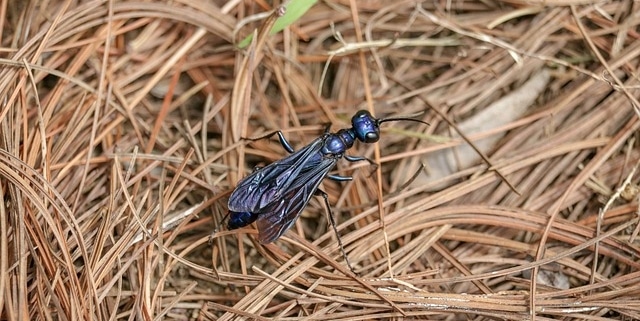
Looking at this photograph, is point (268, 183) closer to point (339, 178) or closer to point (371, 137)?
point (339, 178)

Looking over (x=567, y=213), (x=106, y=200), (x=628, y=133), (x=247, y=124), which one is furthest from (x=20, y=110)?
(x=628, y=133)

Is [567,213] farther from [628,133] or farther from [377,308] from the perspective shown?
[377,308]

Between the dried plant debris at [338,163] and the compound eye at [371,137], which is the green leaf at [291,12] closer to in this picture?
the dried plant debris at [338,163]

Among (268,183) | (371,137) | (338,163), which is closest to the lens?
(268,183)

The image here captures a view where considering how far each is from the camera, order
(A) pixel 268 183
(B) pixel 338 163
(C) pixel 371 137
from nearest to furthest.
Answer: (A) pixel 268 183, (C) pixel 371 137, (B) pixel 338 163

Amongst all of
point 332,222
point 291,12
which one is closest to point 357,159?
point 332,222

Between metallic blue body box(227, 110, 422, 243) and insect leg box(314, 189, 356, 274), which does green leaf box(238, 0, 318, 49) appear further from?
insect leg box(314, 189, 356, 274)
